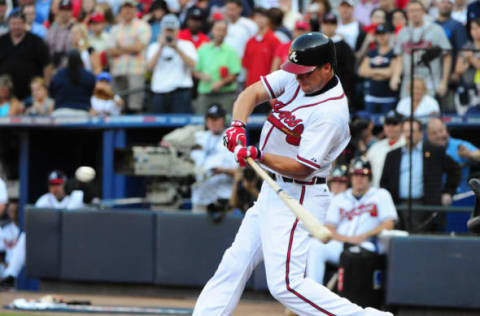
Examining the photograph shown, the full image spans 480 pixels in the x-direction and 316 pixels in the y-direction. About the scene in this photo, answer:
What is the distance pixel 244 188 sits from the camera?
935cm

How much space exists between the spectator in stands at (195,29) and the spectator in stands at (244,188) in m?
2.73

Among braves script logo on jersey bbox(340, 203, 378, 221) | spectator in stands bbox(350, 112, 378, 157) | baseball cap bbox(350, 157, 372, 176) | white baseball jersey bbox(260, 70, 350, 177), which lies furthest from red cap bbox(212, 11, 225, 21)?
white baseball jersey bbox(260, 70, 350, 177)

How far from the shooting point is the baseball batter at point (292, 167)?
4.98 metres

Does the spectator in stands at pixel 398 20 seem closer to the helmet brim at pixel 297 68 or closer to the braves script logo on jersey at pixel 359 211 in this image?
the braves script logo on jersey at pixel 359 211

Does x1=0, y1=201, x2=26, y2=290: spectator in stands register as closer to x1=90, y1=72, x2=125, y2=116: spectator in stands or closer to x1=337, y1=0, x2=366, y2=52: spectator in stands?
x1=90, y1=72, x2=125, y2=116: spectator in stands

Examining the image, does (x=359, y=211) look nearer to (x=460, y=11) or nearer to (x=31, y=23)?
(x=460, y=11)

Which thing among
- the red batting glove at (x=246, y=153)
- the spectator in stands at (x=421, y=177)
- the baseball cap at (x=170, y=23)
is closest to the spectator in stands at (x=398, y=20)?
the spectator in stands at (x=421, y=177)

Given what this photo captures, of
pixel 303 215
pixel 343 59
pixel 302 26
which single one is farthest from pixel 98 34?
pixel 303 215

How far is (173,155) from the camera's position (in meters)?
9.53

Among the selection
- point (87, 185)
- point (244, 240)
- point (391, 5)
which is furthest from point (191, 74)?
point (244, 240)

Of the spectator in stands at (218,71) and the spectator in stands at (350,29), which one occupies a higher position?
the spectator in stands at (350,29)

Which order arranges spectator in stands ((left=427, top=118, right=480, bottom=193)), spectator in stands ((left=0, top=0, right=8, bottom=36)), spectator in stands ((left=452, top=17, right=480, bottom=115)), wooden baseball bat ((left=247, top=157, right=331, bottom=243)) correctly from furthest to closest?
spectator in stands ((left=0, top=0, right=8, bottom=36))
spectator in stands ((left=452, top=17, right=480, bottom=115))
spectator in stands ((left=427, top=118, right=480, bottom=193))
wooden baseball bat ((left=247, top=157, right=331, bottom=243))

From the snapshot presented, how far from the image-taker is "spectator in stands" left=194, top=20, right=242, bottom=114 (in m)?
10.8

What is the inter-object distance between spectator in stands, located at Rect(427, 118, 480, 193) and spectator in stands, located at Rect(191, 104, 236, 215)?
2.02 m
